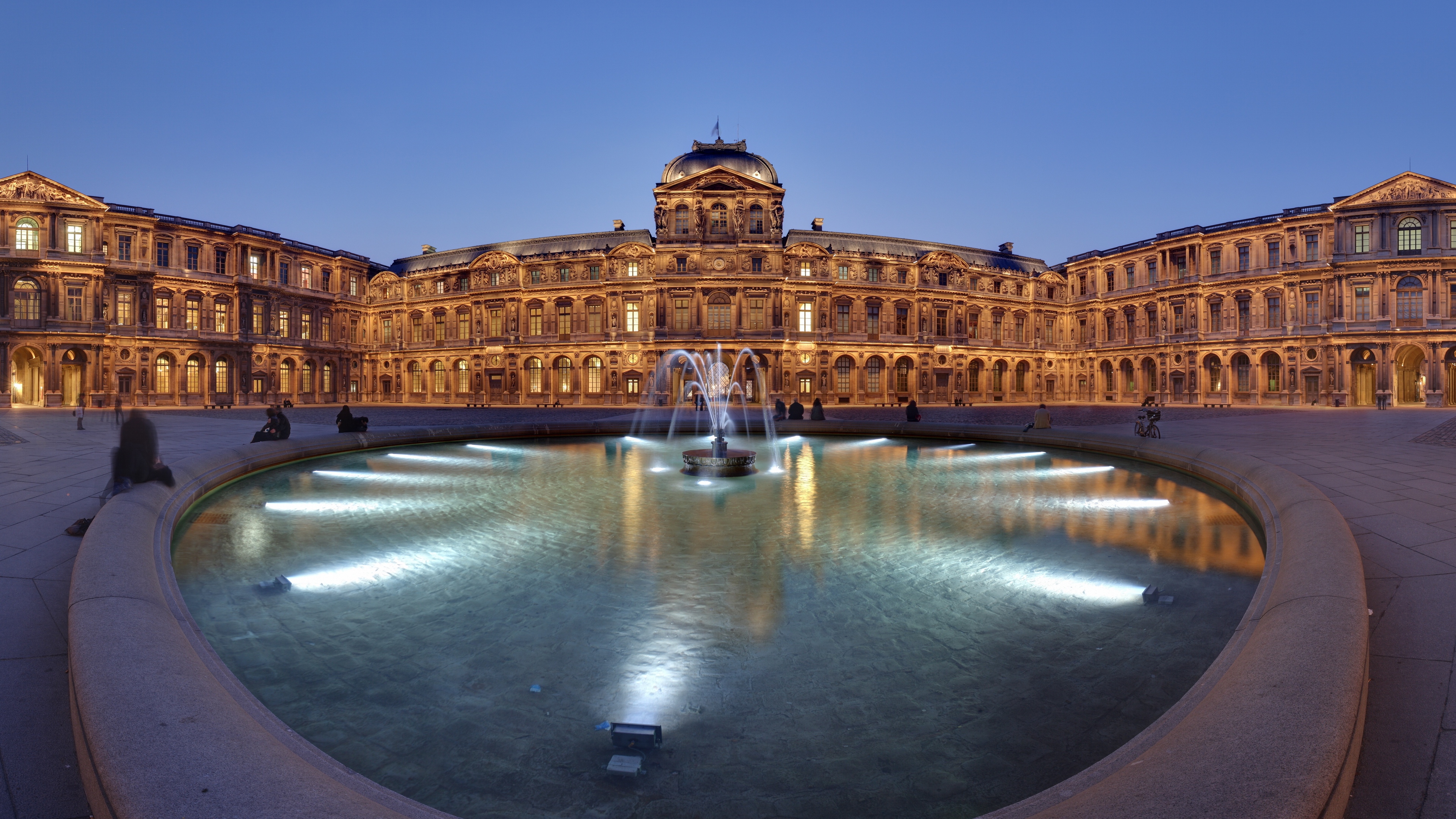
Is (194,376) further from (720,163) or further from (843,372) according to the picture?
(843,372)

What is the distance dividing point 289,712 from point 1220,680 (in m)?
4.83

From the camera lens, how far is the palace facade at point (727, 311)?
4000cm

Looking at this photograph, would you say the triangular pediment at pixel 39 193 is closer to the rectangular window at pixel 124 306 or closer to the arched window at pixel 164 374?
the rectangular window at pixel 124 306

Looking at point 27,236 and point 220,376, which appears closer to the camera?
point 27,236

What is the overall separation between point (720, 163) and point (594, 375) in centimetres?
1712

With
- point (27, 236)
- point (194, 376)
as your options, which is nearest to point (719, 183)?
point (194, 376)

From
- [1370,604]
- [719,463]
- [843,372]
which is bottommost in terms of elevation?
[1370,604]

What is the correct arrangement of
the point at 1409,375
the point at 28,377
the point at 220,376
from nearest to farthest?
the point at 28,377 < the point at 1409,375 < the point at 220,376

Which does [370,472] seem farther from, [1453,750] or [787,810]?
[1453,750]

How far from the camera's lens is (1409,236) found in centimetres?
4025

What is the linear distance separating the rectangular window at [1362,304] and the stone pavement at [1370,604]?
34319 mm

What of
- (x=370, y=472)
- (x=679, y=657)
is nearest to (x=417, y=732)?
(x=679, y=657)

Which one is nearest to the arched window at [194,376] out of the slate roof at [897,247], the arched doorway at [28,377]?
the arched doorway at [28,377]

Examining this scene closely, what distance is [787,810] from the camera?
308 cm
